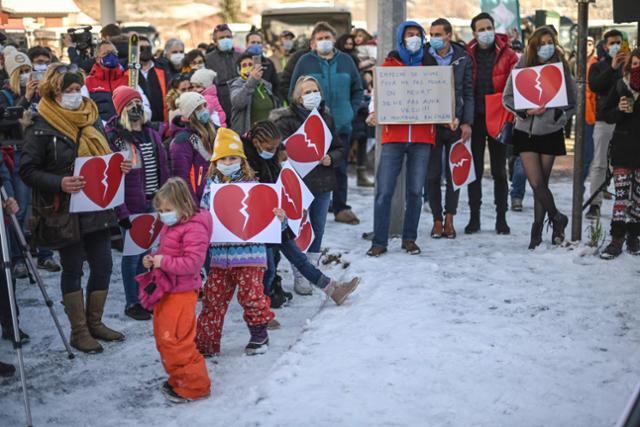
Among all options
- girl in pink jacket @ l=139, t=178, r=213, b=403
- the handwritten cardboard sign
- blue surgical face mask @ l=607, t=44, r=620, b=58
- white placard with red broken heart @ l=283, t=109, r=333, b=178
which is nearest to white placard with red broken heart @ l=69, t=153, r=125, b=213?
girl in pink jacket @ l=139, t=178, r=213, b=403

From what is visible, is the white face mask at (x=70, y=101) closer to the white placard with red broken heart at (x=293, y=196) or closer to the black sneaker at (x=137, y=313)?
the white placard with red broken heart at (x=293, y=196)

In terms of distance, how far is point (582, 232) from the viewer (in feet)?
31.7

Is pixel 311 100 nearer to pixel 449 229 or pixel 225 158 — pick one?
pixel 225 158

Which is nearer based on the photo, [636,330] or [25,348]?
[636,330]

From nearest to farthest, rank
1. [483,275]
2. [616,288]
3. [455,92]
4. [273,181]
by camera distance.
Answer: [273,181]
[616,288]
[483,275]
[455,92]

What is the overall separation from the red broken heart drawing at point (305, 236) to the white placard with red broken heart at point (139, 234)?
1091mm

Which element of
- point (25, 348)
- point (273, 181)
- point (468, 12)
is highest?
point (468, 12)

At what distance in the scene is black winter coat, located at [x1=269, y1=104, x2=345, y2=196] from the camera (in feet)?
26.3

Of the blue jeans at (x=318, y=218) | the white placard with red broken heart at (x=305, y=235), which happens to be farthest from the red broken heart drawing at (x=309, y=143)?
the white placard with red broken heart at (x=305, y=235)

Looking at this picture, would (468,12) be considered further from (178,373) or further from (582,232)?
(178,373)

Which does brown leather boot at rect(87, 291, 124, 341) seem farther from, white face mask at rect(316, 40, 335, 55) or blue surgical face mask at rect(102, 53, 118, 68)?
white face mask at rect(316, 40, 335, 55)

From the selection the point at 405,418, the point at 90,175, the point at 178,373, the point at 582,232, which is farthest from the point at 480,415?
the point at 582,232

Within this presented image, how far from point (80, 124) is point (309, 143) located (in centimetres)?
202

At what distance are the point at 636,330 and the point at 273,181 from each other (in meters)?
2.60
